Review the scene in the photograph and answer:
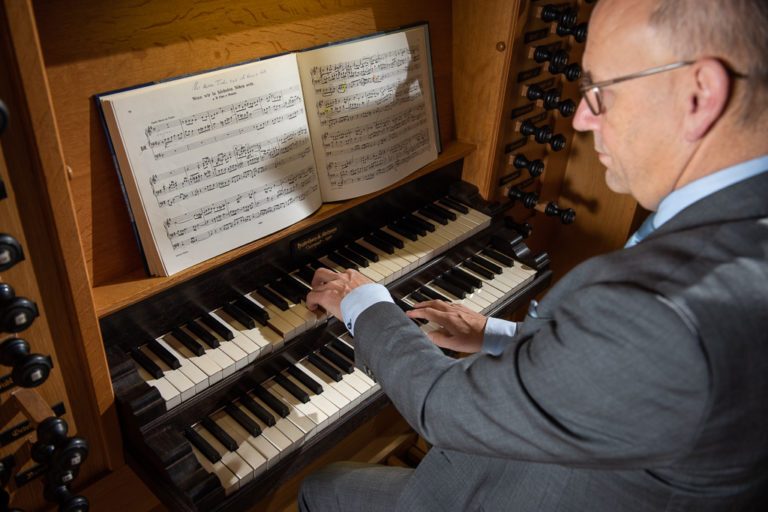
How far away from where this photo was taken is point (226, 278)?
171 cm

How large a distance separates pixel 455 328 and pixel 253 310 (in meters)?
0.56

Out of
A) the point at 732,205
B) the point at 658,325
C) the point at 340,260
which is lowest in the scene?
the point at 340,260

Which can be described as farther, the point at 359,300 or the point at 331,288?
the point at 331,288

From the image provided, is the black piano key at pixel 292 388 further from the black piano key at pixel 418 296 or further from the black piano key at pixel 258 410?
the black piano key at pixel 418 296

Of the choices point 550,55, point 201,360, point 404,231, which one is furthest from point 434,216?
point 201,360

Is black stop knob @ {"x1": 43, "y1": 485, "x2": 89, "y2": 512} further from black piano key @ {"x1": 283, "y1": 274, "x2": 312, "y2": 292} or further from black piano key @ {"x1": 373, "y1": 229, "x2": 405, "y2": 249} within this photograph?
black piano key @ {"x1": 373, "y1": 229, "x2": 405, "y2": 249}

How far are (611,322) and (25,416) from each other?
1161mm

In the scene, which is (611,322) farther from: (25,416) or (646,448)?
(25,416)

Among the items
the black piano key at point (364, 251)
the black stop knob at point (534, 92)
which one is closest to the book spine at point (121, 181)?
the black piano key at point (364, 251)

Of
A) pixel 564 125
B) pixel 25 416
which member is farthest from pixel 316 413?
pixel 564 125

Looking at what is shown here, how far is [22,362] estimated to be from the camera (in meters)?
1.19

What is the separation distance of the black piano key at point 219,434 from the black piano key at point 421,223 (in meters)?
0.97

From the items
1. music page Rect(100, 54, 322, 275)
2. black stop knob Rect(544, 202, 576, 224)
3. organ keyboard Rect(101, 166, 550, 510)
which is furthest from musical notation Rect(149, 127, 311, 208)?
black stop knob Rect(544, 202, 576, 224)

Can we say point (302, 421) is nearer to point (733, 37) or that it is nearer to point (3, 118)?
point (3, 118)
